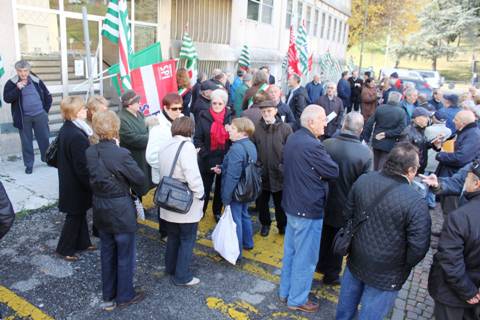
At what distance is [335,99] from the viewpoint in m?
8.07

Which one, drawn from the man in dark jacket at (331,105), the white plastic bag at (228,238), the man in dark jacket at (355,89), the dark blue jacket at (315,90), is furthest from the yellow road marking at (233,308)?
the man in dark jacket at (355,89)

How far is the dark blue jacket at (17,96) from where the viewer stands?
6367 mm

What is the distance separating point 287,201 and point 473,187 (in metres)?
1.47

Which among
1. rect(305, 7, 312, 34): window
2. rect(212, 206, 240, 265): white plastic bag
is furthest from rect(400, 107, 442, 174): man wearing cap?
rect(305, 7, 312, 34): window

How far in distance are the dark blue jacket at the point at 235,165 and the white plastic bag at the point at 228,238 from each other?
0.22 m

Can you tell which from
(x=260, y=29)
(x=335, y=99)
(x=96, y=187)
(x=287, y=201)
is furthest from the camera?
(x=260, y=29)

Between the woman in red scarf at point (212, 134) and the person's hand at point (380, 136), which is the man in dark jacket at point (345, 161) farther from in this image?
the person's hand at point (380, 136)

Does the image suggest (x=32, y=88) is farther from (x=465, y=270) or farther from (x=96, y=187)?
(x=465, y=270)

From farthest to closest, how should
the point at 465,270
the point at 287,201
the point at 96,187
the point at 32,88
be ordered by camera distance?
the point at 32,88 → the point at 287,201 → the point at 96,187 → the point at 465,270

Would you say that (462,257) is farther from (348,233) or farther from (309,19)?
(309,19)

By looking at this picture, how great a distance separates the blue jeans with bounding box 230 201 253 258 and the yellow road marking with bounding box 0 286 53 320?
6.50 ft

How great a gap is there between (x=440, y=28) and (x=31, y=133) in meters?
42.2

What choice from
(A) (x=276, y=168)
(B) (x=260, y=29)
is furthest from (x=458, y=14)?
(A) (x=276, y=168)

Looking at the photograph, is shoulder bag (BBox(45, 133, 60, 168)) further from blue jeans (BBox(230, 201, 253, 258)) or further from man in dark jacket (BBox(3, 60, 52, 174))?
man in dark jacket (BBox(3, 60, 52, 174))
